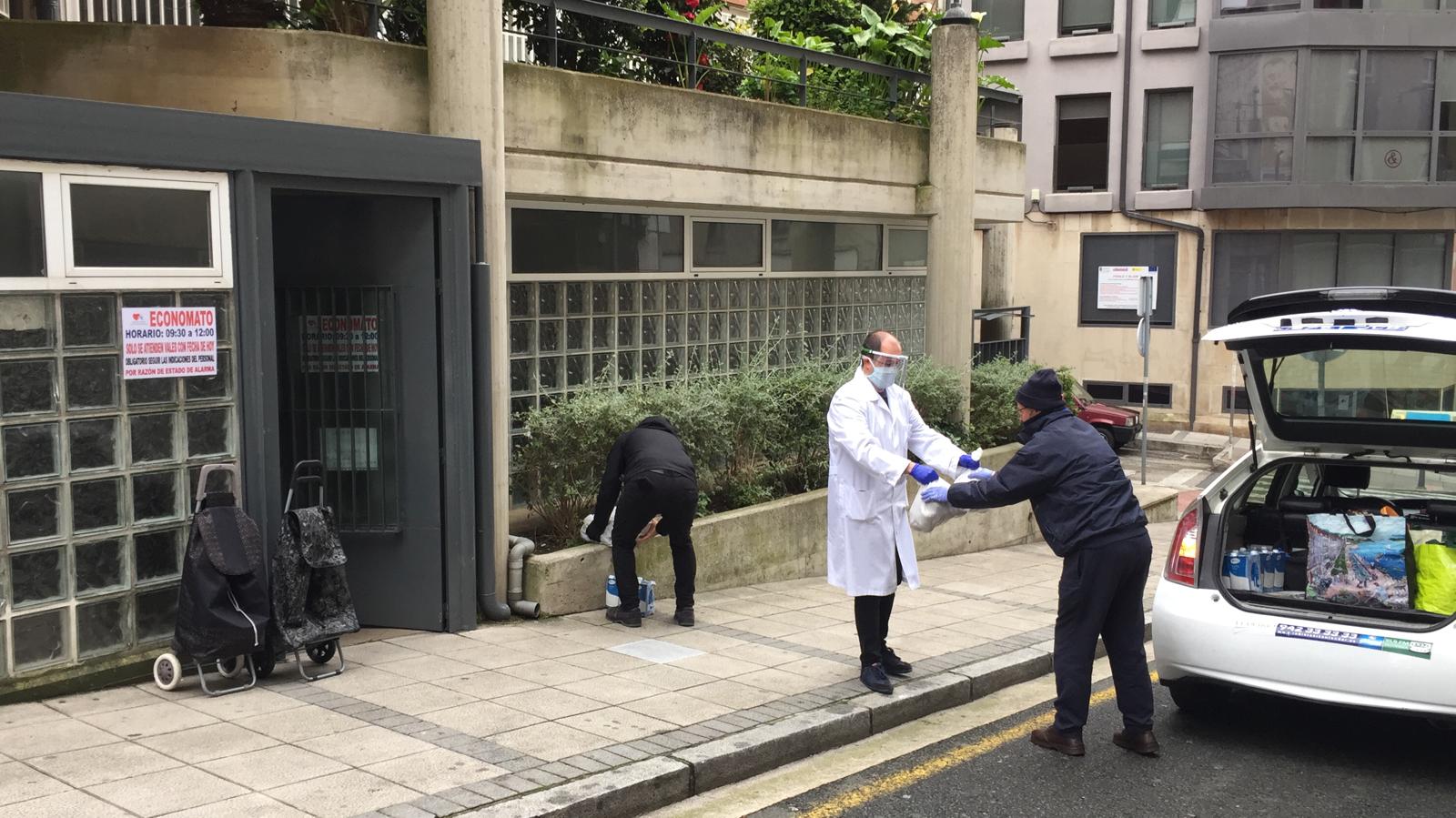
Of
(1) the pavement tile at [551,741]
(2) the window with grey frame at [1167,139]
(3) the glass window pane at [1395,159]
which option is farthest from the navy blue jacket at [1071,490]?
(2) the window with grey frame at [1167,139]

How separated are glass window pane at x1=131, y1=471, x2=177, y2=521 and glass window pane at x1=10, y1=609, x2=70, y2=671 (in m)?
0.61

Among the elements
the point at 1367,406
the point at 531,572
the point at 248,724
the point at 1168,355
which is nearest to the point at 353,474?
the point at 531,572

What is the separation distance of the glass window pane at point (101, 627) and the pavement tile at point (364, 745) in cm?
147

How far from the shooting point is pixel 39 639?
242 inches

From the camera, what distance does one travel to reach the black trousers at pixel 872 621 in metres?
6.90

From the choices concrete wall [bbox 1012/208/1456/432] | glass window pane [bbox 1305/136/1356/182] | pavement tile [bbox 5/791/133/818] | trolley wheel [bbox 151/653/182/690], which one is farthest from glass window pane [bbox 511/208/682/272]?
glass window pane [bbox 1305/136/1356/182]

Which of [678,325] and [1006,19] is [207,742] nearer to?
[678,325]

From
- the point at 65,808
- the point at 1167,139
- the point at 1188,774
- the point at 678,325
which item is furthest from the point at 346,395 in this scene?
the point at 1167,139

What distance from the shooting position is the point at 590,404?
8914mm

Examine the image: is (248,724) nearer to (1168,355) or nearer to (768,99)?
(768,99)

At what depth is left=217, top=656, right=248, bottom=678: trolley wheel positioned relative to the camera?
6645mm

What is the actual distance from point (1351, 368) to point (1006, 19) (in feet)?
76.6

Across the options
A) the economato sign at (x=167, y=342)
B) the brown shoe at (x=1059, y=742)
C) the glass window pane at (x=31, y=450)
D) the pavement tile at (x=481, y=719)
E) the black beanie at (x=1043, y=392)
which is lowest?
the brown shoe at (x=1059, y=742)

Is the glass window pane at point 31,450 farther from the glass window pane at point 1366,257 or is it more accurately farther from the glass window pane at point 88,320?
the glass window pane at point 1366,257
